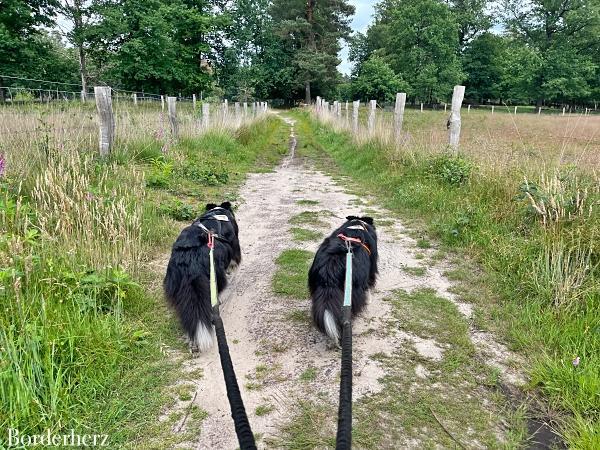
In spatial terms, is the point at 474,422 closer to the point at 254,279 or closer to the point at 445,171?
the point at 254,279

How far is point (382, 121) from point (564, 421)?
9427 mm

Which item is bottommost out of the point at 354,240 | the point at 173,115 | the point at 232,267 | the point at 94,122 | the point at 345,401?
the point at 232,267

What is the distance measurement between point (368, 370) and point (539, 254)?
214 cm

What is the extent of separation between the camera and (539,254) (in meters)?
3.55

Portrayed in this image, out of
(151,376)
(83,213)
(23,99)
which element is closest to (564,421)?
(151,376)

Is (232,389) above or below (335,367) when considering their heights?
above

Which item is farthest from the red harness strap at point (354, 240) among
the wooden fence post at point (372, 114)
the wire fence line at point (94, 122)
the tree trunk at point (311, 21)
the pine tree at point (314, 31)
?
the tree trunk at point (311, 21)

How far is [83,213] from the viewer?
3396mm

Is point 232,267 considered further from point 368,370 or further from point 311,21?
point 311,21

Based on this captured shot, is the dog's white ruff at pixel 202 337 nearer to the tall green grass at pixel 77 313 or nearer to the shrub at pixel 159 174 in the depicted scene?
the tall green grass at pixel 77 313

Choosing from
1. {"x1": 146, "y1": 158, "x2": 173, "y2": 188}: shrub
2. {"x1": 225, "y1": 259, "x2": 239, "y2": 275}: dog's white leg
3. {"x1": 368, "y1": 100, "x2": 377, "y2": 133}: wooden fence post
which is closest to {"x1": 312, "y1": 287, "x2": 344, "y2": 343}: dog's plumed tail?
{"x1": 225, "y1": 259, "x2": 239, "y2": 275}: dog's white leg

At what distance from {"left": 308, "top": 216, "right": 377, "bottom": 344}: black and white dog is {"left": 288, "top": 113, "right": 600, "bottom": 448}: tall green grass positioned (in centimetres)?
124

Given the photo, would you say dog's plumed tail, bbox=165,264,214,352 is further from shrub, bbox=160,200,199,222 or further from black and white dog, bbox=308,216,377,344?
shrub, bbox=160,200,199,222

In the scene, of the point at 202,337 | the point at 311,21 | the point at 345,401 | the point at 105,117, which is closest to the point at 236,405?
the point at 345,401
